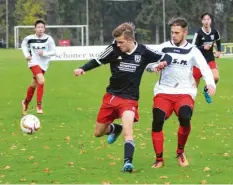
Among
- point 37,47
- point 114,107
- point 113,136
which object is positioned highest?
point 37,47

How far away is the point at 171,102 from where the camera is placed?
30.1 feet

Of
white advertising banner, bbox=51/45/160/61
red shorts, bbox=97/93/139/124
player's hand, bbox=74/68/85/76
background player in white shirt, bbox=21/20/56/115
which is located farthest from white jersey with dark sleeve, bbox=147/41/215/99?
white advertising banner, bbox=51/45/160/61

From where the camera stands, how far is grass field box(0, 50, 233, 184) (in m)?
8.27

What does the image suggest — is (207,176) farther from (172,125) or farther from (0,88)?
(0,88)

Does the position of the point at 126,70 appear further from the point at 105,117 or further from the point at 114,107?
the point at 105,117

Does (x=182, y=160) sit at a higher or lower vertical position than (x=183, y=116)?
lower

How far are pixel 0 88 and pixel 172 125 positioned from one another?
11.1 meters

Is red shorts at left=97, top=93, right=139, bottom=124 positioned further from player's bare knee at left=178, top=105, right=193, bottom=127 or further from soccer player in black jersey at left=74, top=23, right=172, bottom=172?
player's bare knee at left=178, top=105, right=193, bottom=127

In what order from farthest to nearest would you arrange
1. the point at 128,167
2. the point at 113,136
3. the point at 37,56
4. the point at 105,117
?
the point at 37,56, the point at 113,136, the point at 105,117, the point at 128,167

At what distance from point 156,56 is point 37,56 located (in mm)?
6882

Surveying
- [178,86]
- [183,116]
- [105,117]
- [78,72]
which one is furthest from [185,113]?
[78,72]

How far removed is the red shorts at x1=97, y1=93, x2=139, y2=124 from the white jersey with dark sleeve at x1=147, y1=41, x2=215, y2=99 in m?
0.52

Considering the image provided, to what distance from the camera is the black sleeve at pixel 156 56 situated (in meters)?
9.07

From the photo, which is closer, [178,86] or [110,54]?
[110,54]
